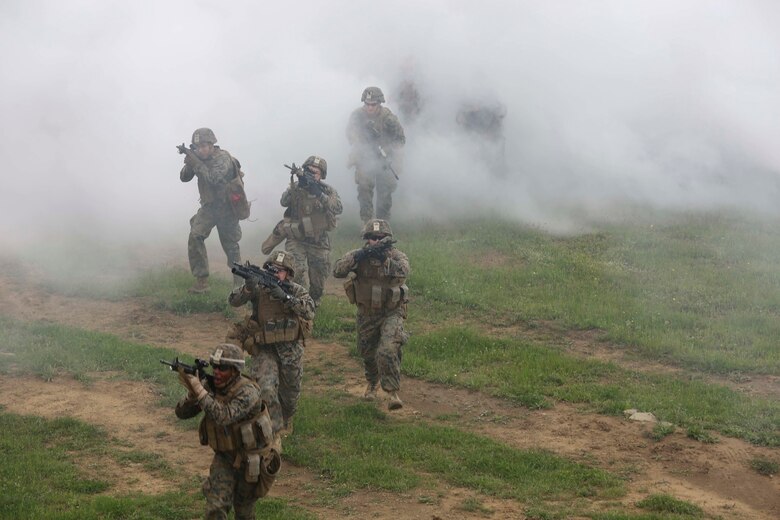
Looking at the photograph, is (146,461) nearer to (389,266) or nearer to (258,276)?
(258,276)

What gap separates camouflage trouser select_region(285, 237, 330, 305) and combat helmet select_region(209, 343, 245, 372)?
647 centimetres

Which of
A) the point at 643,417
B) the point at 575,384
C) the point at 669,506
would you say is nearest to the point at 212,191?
the point at 575,384

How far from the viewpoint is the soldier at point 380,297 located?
45.2 feet

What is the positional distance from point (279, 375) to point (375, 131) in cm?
932

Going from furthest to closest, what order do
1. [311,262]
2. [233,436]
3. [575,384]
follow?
[311,262] < [575,384] < [233,436]

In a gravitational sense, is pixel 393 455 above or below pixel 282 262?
below

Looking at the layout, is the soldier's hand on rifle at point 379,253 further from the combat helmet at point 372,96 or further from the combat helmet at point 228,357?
the combat helmet at point 372,96

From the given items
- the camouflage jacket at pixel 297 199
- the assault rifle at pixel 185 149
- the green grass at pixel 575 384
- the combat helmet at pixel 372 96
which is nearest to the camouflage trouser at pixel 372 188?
the combat helmet at pixel 372 96

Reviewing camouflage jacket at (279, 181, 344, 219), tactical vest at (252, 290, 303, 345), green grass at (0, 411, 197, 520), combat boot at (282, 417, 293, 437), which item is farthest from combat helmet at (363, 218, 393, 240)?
green grass at (0, 411, 197, 520)

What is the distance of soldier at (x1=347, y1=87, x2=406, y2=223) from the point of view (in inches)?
841

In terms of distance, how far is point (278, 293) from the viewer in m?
12.4

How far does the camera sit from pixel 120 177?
75.9 ft

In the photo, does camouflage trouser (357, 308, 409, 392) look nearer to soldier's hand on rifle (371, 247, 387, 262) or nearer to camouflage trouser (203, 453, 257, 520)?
soldier's hand on rifle (371, 247, 387, 262)

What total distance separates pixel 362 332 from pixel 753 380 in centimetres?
478
